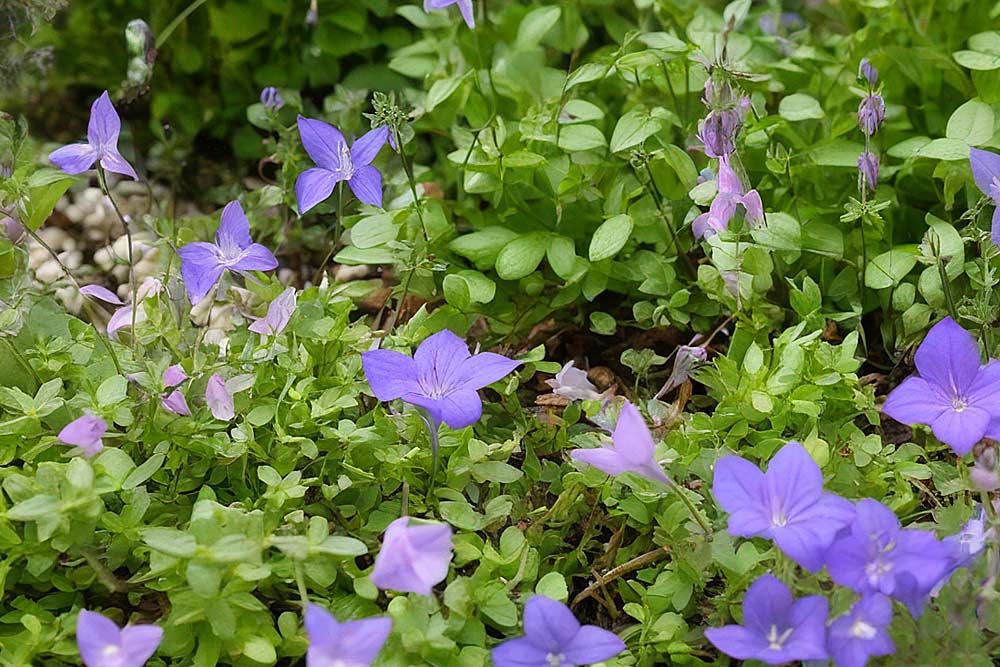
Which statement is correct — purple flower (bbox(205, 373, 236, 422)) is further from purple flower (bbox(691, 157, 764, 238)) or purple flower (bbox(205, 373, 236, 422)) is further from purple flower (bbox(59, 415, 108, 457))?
purple flower (bbox(691, 157, 764, 238))

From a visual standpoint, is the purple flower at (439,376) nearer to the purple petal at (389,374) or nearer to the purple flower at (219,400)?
the purple petal at (389,374)

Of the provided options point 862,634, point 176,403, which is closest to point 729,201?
point 862,634

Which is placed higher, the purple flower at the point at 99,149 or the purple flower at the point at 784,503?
the purple flower at the point at 99,149

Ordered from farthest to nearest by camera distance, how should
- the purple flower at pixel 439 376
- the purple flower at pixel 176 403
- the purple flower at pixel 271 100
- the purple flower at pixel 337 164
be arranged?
the purple flower at pixel 271 100
the purple flower at pixel 337 164
the purple flower at pixel 176 403
the purple flower at pixel 439 376

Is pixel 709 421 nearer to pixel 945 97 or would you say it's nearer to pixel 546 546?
pixel 546 546

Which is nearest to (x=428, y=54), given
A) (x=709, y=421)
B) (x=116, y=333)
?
(x=116, y=333)

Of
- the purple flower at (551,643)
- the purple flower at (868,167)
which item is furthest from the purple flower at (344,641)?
the purple flower at (868,167)
